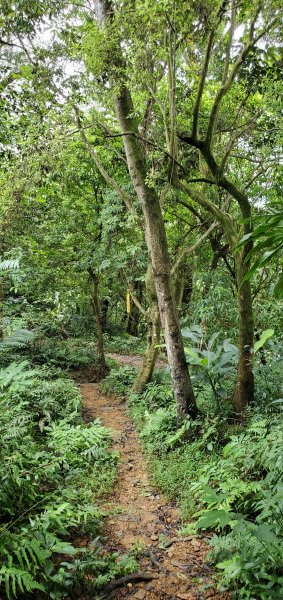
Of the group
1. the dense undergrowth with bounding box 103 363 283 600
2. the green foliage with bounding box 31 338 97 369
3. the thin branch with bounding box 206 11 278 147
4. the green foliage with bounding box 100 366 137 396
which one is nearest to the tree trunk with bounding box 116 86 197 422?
the dense undergrowth with bounding box 103 363 283 600

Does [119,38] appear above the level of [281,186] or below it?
above

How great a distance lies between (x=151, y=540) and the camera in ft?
12.4

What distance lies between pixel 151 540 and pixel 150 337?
5.04 metres

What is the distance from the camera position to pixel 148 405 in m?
7.70

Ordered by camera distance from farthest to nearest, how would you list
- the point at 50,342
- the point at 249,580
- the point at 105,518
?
the point at 50,342, the point at 105,518, the point at 249,580

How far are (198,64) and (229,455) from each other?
19.9 feet

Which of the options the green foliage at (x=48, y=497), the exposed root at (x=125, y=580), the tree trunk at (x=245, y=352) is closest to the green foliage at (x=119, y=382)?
the green foliage at (x=48, y=497)

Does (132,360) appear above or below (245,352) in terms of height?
below

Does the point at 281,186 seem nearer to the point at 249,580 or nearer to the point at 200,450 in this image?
the point at 200,450

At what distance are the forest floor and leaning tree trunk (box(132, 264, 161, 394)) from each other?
2726 mm

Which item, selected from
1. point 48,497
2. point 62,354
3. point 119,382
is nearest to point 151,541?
point 48,497

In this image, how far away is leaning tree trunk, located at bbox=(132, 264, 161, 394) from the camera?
8.38 metres

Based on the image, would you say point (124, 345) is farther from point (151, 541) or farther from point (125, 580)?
point (125, 580)

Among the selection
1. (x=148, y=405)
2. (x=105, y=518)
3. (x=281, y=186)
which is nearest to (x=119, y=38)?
(x=281, y=186)
